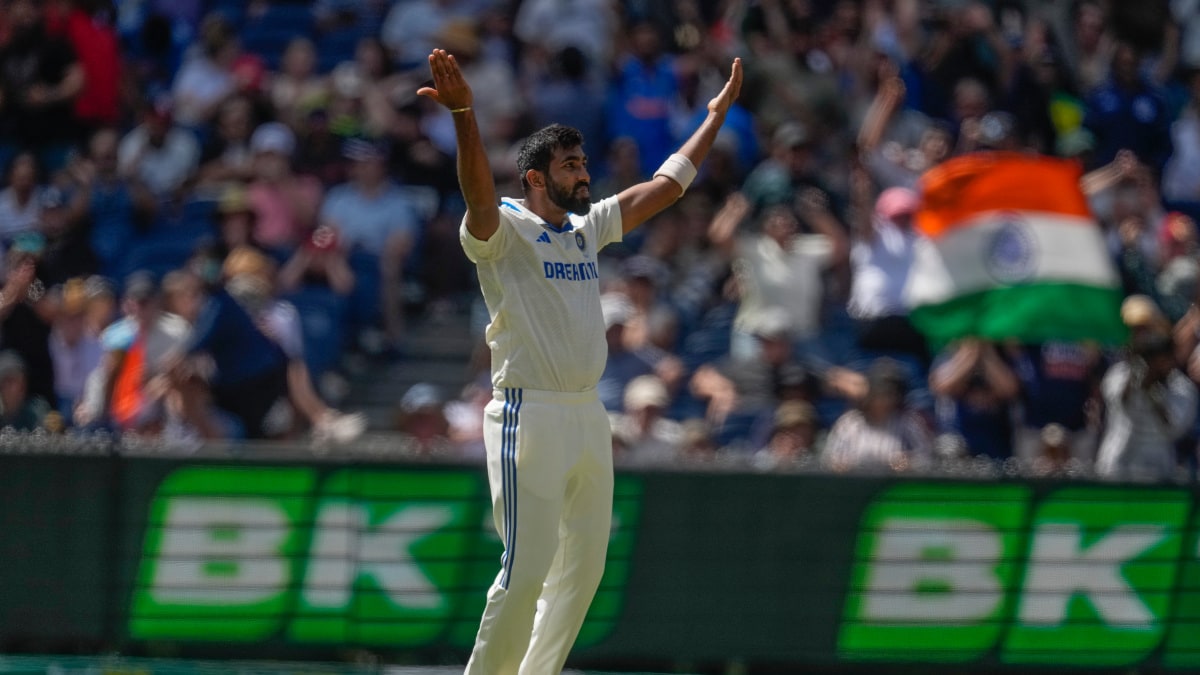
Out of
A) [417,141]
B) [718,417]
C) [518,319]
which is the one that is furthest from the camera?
[417,141]

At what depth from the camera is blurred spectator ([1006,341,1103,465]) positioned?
1187cm

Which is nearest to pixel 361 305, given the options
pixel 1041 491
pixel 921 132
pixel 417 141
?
pixel 417 141

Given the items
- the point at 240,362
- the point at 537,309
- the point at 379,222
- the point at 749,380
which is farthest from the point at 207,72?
the point at 537,309

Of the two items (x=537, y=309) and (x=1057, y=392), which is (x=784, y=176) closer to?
(x=1057, y=392)

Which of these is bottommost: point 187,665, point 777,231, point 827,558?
point 187,665

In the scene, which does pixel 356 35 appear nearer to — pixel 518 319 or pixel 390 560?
pixel 390 560

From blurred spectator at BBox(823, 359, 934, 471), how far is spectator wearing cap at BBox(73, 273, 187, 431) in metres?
4.20

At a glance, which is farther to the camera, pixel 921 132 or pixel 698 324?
pixel 921 132

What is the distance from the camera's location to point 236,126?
46.8 feet

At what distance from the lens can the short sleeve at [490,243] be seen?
6.50m

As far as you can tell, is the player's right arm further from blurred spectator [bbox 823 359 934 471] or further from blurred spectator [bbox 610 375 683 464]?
blurred spectator [bbox 823 359 934 471]

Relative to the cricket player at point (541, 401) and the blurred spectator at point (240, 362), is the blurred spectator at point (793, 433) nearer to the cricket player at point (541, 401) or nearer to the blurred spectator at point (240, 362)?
the blurred spectator at point (240, 362)

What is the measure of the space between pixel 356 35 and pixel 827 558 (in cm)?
774

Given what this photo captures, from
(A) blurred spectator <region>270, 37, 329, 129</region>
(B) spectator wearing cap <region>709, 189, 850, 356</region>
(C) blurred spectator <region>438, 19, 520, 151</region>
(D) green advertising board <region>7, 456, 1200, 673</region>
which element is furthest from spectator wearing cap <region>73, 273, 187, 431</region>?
(B) spectator wearing cap <region>709, 189, 850, 356</region>
